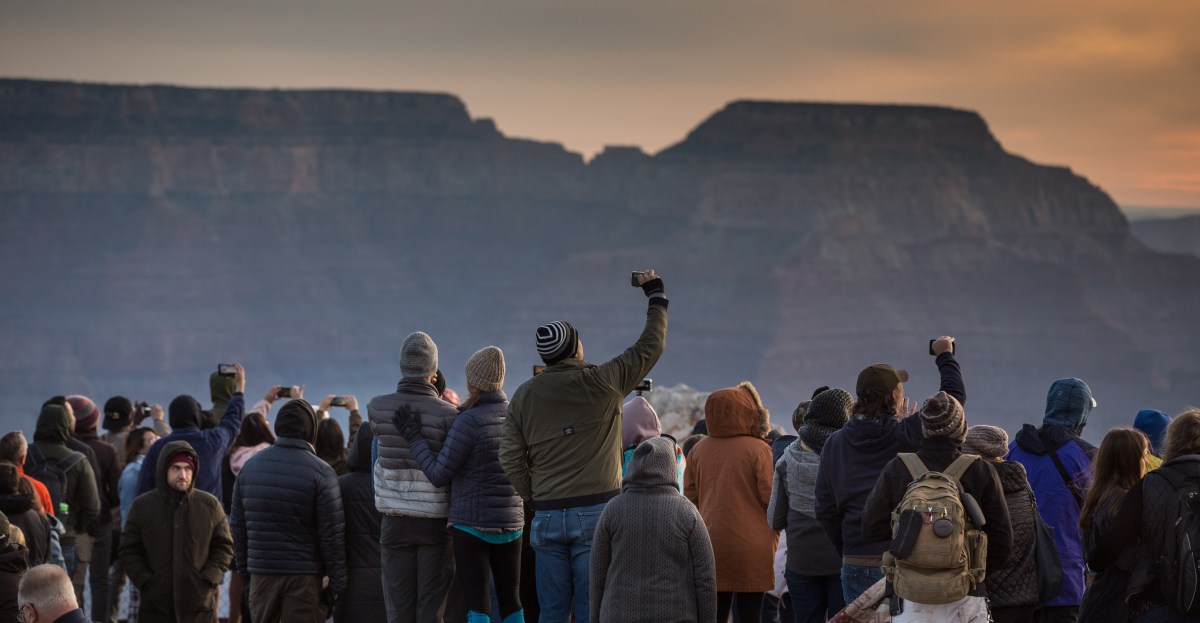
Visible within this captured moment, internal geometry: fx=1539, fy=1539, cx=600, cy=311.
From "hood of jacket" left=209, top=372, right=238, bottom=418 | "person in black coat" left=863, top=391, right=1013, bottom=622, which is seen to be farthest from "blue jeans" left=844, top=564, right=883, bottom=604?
"hood of jacket" left=209, top=372, right=238, bottom=418

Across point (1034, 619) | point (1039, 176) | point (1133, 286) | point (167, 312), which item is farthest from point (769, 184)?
point (1034, 619)

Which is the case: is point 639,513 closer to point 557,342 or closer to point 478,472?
point 557,342

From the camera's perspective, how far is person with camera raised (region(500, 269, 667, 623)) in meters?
6.41

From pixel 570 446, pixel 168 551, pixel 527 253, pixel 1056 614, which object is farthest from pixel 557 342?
pixel 527 253

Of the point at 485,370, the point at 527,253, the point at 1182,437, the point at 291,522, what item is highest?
the point at 527,253

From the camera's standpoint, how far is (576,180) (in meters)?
145

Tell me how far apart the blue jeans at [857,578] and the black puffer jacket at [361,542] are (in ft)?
7.90

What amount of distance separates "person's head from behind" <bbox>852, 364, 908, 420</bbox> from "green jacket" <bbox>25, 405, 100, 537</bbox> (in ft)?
16.2

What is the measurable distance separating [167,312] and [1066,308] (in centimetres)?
7778

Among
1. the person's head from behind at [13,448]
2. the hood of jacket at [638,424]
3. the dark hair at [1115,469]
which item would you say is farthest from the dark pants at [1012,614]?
the person's head from behind at [13,448]

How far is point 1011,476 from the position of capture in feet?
20.5

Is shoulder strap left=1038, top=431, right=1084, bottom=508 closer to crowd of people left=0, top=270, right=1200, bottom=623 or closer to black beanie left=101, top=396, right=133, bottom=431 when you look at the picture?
crowd of people left=0, top=270, right=1200, bottom=623

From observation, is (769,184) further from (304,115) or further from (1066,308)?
(304,115)

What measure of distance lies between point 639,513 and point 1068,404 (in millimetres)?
2663
